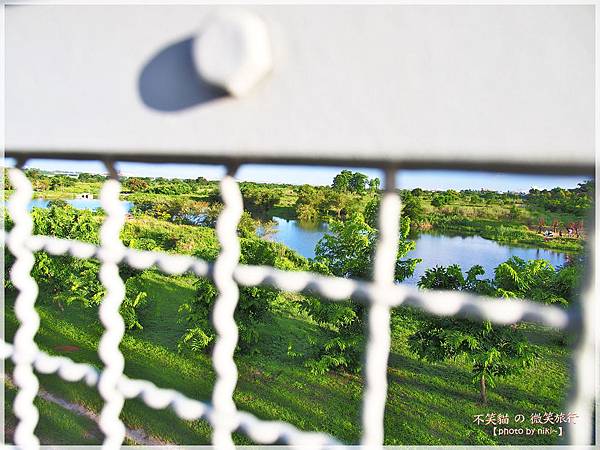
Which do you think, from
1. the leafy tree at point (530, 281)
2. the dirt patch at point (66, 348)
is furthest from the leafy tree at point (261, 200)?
the leafy tree at point (530, 281)

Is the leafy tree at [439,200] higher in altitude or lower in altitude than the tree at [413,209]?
higher

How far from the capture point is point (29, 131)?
1.52 ft

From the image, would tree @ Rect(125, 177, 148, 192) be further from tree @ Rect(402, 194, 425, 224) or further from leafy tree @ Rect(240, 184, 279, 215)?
tree @ Rect(402, 194, 425, 224)

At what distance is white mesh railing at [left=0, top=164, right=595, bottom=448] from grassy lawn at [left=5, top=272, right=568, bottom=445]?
144 inches

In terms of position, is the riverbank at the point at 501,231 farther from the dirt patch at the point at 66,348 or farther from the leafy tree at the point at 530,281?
the dirt patch at the point at 66,348

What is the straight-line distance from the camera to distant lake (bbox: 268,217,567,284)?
15.8 feet

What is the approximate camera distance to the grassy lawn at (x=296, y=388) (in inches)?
158

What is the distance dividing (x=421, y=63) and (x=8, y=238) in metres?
0.50

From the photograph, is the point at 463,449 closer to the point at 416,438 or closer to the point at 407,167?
the point at 416,438

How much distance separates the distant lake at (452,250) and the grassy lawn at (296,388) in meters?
0.85

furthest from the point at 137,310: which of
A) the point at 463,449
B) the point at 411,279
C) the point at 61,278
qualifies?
the point at 463,449

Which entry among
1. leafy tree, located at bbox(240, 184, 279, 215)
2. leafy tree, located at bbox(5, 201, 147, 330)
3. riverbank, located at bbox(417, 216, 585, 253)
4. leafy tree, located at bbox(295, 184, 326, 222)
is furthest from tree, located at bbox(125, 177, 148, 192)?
riverbank, located at bbox(417, 216, 585, 253)

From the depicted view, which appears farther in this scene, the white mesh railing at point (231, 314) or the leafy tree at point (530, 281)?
the leafy tree at point (530, 281)

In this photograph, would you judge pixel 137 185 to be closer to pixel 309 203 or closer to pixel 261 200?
pixel 261 200
